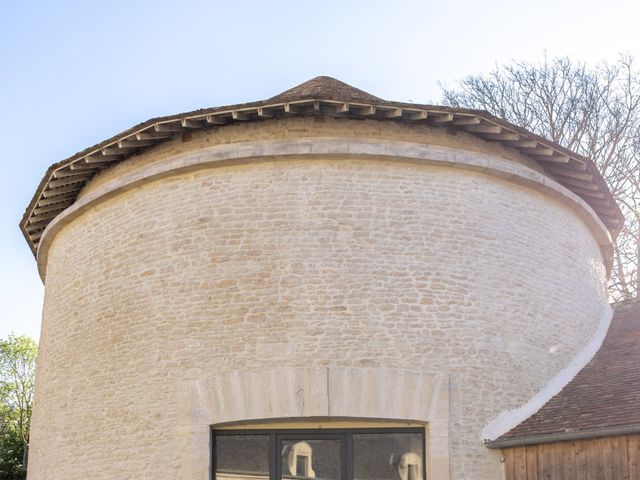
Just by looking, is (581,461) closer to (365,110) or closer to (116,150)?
(365,110)

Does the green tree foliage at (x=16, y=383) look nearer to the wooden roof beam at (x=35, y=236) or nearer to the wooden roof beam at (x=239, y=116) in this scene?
the wooden roof beam at (x=35, y=236)

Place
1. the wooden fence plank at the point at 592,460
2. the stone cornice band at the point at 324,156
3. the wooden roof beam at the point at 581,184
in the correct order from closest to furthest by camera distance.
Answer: the wooden fence plank at the point at 592,460, the stone cornice band at the point at 324,156, the wooden roof beam at the point at 581,184

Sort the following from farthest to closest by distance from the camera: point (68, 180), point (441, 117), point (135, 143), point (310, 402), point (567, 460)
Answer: point (68, 180), point (135, 143), point (441, 117), point (310, 402), point (567, 460)

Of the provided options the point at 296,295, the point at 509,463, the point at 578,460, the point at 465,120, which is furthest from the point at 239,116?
the point at 578,460

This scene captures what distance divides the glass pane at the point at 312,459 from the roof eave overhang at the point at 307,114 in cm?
407

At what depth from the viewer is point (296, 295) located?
1012 cm

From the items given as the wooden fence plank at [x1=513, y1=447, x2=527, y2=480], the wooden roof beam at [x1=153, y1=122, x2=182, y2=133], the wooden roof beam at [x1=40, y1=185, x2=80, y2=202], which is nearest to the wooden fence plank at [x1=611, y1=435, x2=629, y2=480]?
the wooden fence plank at [x1=513, y1=447, x2=527, y2=480]

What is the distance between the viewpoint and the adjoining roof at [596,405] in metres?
9.30

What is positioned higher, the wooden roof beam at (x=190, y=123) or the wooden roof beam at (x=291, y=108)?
the wooden roof beam at (x=291, y=108)

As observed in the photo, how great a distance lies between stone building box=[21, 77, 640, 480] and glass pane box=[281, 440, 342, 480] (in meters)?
0.02

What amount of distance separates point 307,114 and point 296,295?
2.44 metres

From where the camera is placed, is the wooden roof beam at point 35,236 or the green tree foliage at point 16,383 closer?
the wooden roof beam at point 35,236

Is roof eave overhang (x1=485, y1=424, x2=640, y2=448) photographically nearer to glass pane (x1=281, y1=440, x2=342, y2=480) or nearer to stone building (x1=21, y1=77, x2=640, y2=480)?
stone building (x1=21, y1=77, x2=640, y2=480)

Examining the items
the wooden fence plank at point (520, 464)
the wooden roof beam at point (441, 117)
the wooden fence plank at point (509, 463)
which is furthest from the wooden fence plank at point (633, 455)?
the wooden roof beam at point (441, 117)
